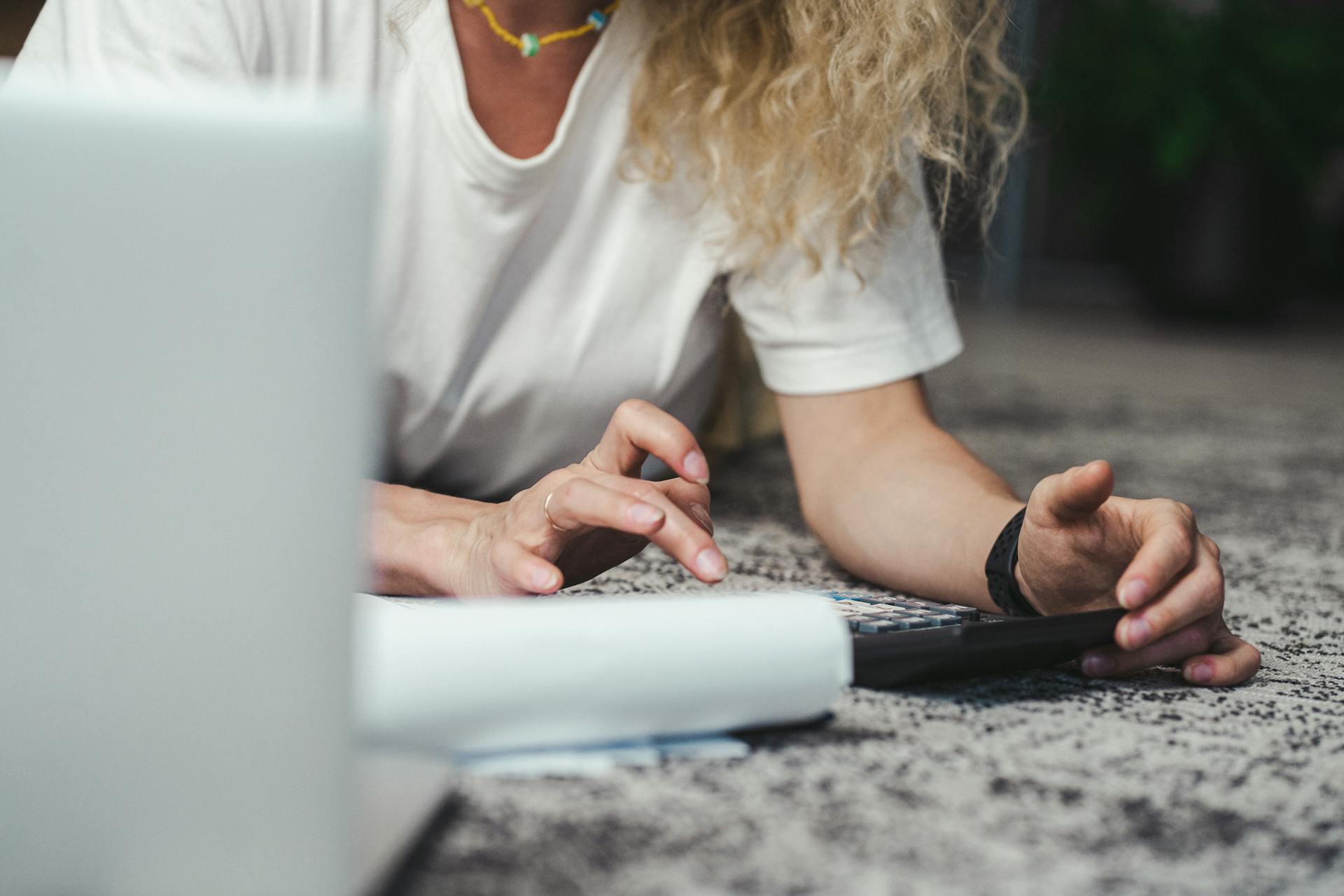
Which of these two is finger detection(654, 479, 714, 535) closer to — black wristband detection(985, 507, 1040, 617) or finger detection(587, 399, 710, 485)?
finger detection(587, 399, 710, 485)

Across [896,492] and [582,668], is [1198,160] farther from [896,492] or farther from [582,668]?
[582,668]

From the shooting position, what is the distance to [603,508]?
0.54 m

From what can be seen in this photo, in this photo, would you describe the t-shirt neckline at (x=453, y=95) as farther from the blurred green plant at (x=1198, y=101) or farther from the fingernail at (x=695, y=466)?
the blurred green plant at (x=1198, y=101)

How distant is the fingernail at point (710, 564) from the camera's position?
521 millimetres

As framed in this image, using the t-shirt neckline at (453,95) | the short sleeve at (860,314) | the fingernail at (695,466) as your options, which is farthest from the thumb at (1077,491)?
the t-shirt neckline at (453,95)

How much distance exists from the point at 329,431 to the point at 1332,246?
12.2 feet

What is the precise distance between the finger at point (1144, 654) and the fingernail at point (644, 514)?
0.21 m

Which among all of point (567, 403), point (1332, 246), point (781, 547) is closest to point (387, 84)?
point (567, 403)

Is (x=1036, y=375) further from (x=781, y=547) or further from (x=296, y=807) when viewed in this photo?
(x=296, y=807)

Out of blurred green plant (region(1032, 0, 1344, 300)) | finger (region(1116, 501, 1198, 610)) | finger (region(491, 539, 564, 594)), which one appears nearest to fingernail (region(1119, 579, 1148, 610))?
finger (region(1116, 501, 1198, 610))

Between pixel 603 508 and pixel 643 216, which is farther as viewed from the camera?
pixel 643 216

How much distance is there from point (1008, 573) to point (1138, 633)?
11 cm

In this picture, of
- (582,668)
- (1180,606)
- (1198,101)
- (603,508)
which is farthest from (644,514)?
(1198,101)

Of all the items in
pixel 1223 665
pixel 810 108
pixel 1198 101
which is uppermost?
pixel 1198 101
